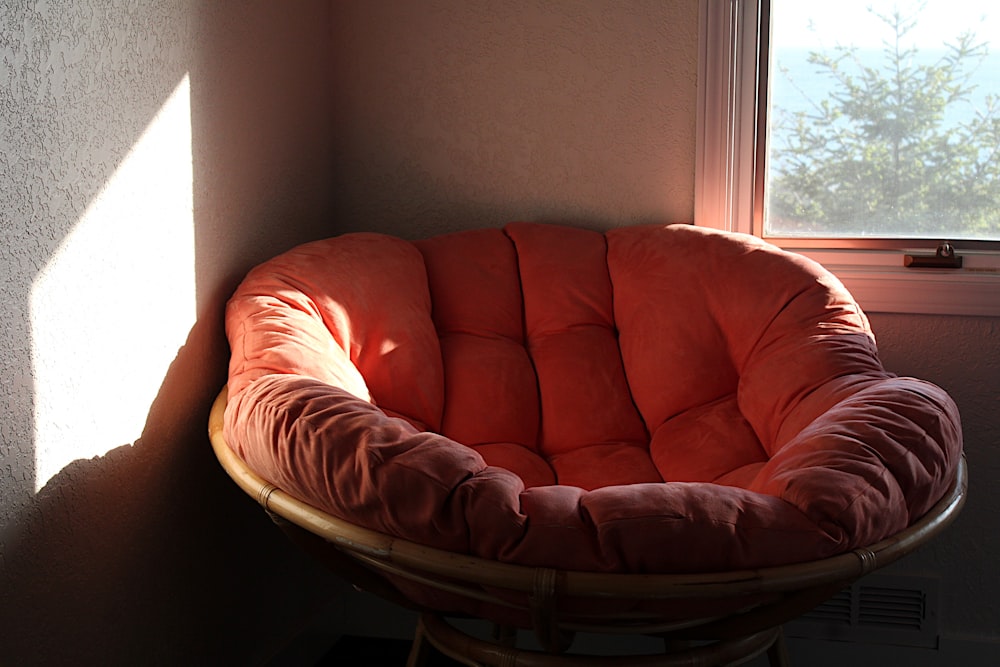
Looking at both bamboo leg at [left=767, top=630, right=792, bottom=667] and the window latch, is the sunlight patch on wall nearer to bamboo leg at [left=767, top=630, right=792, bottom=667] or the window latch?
bamboo leg at [left=767, top=630, right=792, bottom=667]

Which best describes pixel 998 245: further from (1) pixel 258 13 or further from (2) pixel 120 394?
(2) pixel 120 394

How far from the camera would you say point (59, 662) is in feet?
4.15

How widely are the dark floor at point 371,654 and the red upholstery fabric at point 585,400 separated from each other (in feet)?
1.95

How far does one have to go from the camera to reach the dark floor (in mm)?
2039

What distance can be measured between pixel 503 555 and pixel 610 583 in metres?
0.12

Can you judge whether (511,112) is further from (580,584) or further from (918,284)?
(580,584)

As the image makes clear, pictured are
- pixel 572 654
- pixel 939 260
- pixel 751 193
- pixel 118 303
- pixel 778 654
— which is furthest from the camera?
pixel 751 193

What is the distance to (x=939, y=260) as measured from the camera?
1.91 m

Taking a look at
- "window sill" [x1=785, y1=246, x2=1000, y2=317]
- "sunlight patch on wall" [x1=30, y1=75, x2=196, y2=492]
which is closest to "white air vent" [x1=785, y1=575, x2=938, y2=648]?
"window sill" [x1=785, y1=246, x2=1000, y2=317]

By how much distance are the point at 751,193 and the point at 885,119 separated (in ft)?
1.02

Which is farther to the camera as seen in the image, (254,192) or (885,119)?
(885,119)

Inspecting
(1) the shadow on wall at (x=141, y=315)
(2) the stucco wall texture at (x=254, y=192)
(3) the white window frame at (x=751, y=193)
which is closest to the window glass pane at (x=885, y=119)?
(3) the white window frame at (x=751, y=193)

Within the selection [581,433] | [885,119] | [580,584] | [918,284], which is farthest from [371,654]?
[885,119]

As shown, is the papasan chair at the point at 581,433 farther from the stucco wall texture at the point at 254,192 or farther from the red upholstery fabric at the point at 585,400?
the stucco wall texture at the point at 254,192
